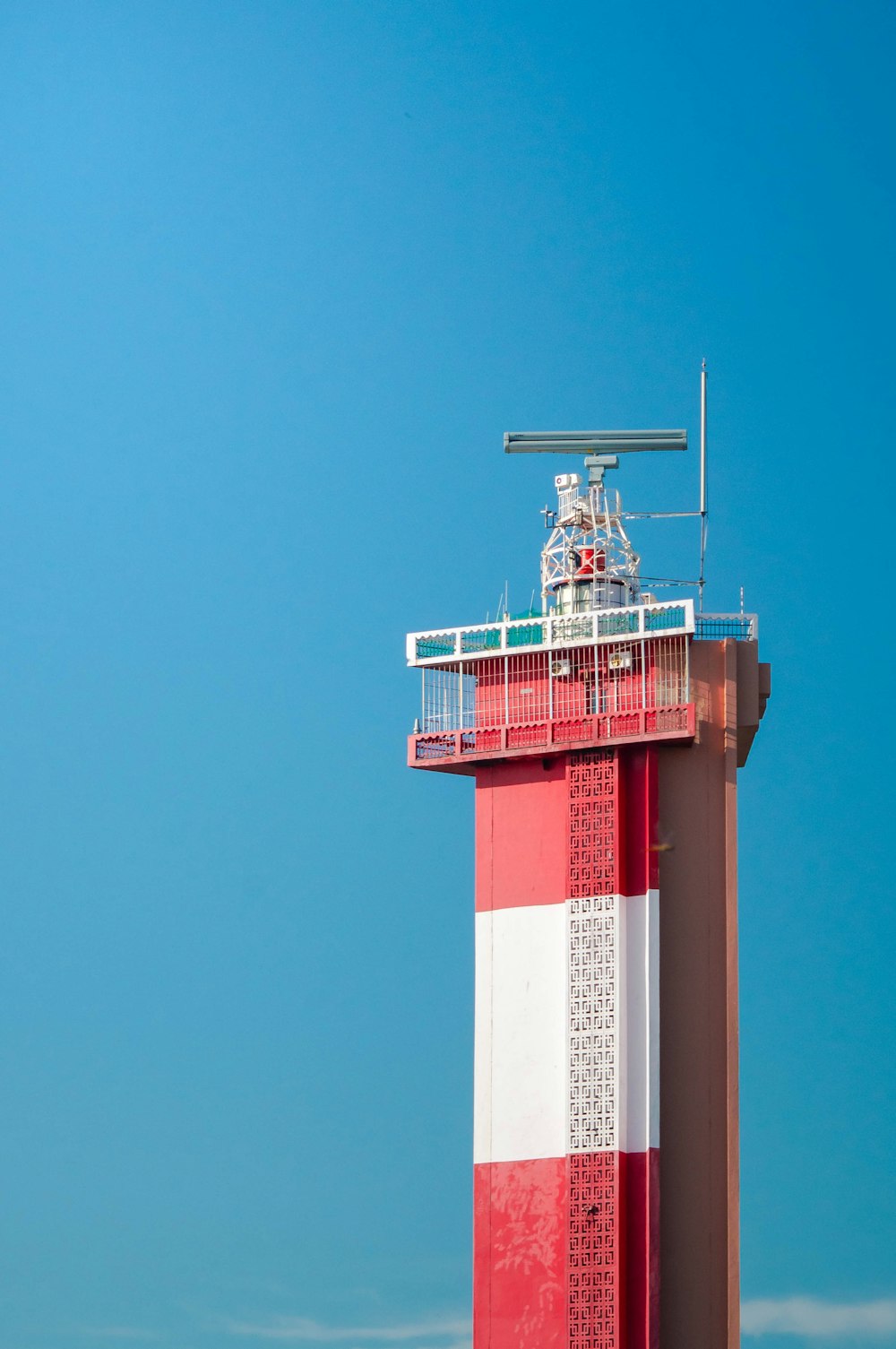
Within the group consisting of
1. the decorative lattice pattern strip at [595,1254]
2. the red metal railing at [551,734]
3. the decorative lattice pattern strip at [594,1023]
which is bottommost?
the decorative lattice pattern strip at [595,1254]

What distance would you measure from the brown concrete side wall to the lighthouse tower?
1.2 inches

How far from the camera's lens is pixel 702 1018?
45719 millimetres

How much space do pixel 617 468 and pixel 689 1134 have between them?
1130cm

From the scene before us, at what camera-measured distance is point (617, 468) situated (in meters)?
49.8

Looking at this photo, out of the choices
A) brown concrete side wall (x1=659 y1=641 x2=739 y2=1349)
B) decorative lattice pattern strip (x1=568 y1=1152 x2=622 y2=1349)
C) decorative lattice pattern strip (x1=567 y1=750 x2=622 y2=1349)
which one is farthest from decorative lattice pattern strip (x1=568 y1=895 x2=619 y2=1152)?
brown concrete side wall (x1=659 y1=641 x2=739 y2=1349)

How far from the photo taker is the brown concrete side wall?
44.8 m

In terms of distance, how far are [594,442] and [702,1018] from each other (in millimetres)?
9967

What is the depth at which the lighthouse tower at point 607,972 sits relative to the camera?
44875 millimetres

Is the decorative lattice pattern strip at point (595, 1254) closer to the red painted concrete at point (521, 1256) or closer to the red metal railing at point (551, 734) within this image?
the red painted concrete at point (521, 1256)

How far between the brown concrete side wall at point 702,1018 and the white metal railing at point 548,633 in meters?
0.80

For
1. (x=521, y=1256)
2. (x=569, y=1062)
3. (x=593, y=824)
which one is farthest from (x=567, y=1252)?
(x=593, y=824)

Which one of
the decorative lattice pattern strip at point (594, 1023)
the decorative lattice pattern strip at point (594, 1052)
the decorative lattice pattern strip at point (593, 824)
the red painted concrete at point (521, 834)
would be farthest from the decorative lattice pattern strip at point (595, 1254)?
the red painted concrete at point (521, 834)

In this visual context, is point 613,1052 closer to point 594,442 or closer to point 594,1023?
point 594,1023

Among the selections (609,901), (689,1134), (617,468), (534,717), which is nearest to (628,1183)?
(689,1134)
